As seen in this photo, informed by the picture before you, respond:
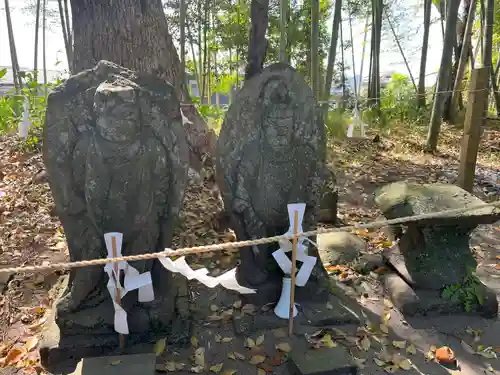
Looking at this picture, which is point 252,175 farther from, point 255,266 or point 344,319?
Answer: point 344,319

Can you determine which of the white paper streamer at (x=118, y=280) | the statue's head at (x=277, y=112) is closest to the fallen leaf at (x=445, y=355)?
the statue's head at (x=277, y=112)

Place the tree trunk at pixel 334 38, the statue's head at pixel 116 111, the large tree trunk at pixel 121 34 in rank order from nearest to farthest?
1. the statue's head at pixel 116 111
2. the large tree trunk at pixel 121 34
3. the tree trunk at pixel 334 38

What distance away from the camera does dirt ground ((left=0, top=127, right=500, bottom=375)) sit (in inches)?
99.3

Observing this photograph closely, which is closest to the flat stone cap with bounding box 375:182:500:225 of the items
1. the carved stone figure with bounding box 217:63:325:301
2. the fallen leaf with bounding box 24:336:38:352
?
the carved stone figure with bounding box 217:63:325:301

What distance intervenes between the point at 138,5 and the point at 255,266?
3062mm

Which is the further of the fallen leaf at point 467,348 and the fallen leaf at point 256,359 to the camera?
the fallen leaf at point 467,348

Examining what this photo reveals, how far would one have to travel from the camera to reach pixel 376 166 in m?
6.84

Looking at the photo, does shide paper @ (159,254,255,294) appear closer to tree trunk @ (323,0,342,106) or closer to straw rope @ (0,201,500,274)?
straw rope @ (0,201,500,274)

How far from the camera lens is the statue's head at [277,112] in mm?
2691

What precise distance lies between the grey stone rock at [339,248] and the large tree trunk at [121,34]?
259 cm

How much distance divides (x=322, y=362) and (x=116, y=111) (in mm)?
1877

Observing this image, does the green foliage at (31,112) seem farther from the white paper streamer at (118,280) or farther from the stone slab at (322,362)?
the stone slab at (322,362)

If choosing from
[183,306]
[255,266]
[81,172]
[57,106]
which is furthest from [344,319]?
[57,106]

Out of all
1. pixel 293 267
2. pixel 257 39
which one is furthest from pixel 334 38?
pixel 293 267
